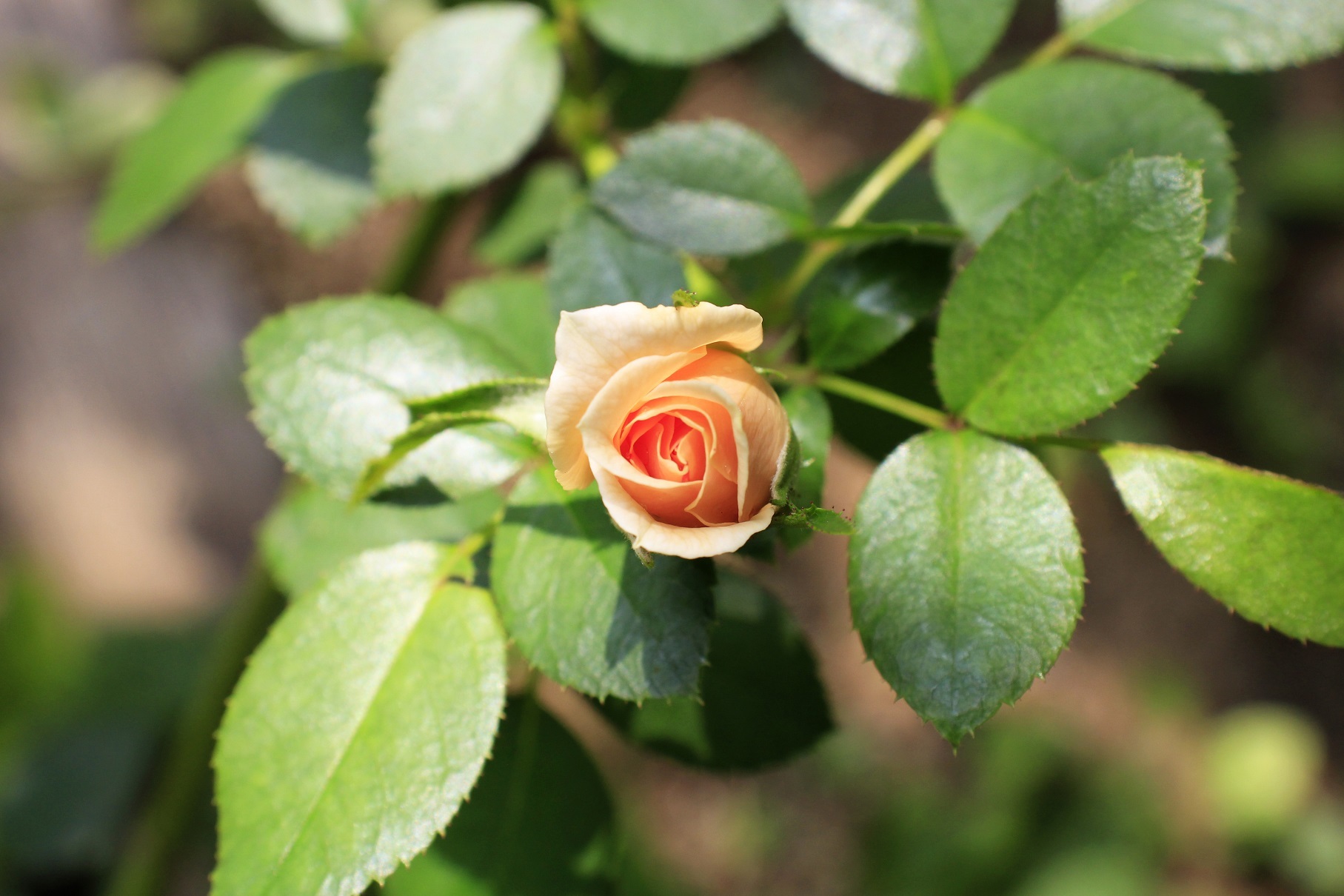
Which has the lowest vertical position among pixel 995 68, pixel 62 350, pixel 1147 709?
pixel 1147 709

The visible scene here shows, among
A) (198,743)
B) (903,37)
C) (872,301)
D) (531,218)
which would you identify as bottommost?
(198,743)

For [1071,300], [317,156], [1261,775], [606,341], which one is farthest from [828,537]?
[606,341]

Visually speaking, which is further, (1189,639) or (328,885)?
(1189,639)

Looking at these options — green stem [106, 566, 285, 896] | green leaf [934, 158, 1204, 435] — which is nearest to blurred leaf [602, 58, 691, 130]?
green leaf [934, 158, 1204, 435]

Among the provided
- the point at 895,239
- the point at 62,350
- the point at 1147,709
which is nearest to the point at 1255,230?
the point at 1147,709

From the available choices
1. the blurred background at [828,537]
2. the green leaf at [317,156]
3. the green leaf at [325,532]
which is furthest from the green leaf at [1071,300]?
the blurred background at [828,537]

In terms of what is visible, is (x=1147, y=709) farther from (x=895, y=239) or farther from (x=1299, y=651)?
(x=895, y=239)

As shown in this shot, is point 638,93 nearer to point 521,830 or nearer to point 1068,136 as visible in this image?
point 1068,136
